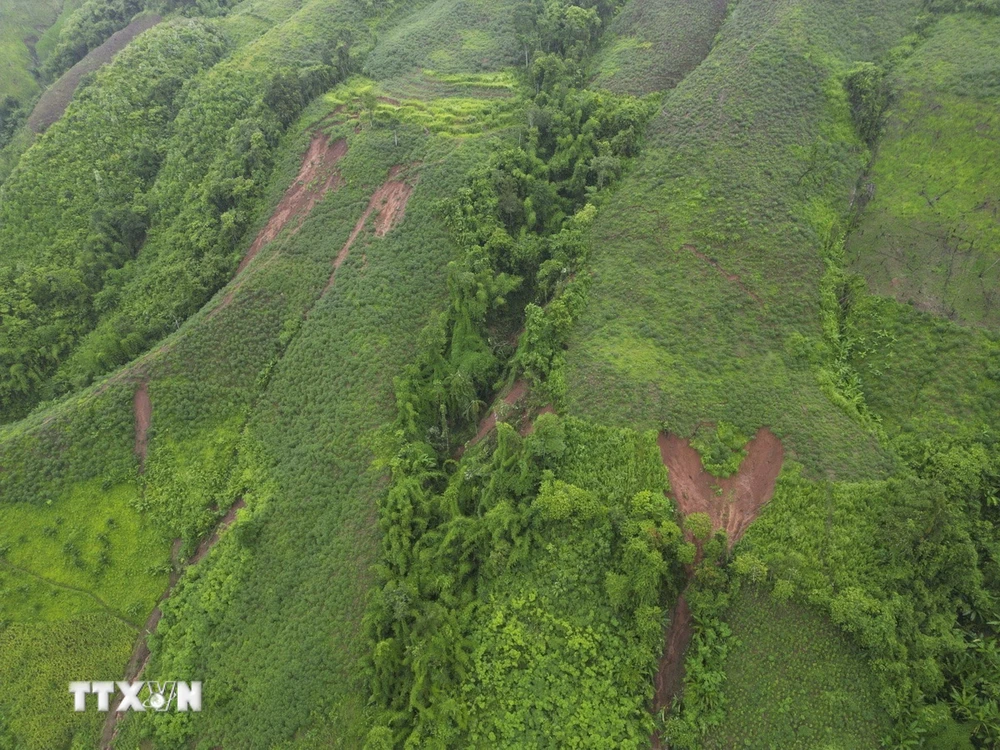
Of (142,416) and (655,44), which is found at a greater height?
(655,44)

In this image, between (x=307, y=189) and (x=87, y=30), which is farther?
→ (x=87, y=30)

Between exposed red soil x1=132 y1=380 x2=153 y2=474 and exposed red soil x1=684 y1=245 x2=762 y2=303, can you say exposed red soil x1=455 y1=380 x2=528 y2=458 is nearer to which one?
exposed red soil x1=684 y1=245 x2=762 y2=303

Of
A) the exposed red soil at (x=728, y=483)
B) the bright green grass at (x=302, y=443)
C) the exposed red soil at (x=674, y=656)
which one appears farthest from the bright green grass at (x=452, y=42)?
the exposed red soil at (x=674, y=656)

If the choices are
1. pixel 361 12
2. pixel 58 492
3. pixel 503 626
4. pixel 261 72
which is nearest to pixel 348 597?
pixel 503 626

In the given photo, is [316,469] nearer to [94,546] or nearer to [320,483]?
[320,483]

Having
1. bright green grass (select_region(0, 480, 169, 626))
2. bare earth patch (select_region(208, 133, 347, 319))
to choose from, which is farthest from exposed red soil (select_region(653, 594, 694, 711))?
bare earth patch (select_region(208, 133, 347, 319))

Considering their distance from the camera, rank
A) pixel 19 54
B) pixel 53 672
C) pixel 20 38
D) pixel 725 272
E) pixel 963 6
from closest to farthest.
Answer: pixel 53 672, pixel 725 272, pixel 963 6, pixel 19 54, pixel 20 38

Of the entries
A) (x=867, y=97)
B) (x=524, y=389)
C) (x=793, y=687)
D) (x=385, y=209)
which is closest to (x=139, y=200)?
(x=385, y=209)
